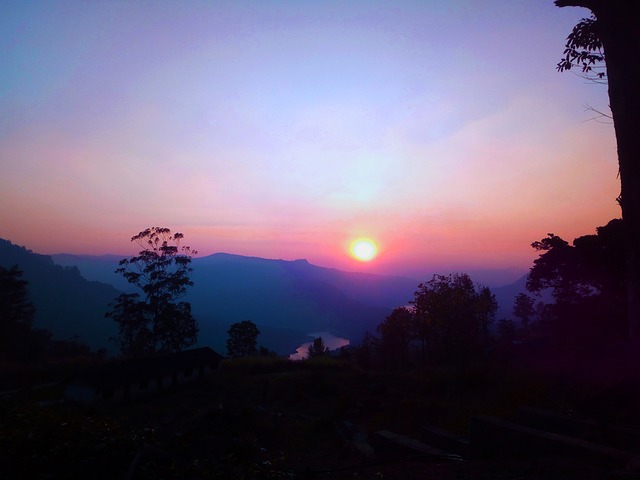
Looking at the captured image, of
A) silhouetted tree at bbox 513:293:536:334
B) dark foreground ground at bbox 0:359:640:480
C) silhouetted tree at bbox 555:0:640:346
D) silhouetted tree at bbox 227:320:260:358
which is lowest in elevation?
silhouetted tree at bbox 227:320:260:358

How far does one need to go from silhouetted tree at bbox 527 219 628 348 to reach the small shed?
58.9 feet

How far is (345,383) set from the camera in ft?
75.5

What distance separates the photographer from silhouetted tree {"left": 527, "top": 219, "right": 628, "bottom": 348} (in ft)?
63.6

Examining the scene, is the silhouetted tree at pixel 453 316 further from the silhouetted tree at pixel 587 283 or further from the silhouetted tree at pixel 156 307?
the silhouetted tree at pixel 156 307

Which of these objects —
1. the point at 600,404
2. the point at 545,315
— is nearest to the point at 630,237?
the point at 600,404

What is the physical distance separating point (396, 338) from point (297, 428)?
77.2 feet

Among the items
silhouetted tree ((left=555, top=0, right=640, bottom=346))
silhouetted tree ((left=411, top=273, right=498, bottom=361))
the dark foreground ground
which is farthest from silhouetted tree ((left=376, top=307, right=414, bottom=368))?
silhouetted tree ((left=555, top=0, right=640, bottom=346))

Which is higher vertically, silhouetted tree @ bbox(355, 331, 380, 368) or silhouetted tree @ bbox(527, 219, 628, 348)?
silhouetted tree @ bbox(527, 219, 628, 348)

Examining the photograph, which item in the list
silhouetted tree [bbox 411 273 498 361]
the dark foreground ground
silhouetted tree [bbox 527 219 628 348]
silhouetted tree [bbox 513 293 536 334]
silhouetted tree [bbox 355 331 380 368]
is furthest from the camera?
silhouetted tree [bbox 513 293 536 334]

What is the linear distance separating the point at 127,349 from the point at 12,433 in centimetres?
3742

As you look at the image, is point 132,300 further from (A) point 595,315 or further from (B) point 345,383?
(A) point 595,315

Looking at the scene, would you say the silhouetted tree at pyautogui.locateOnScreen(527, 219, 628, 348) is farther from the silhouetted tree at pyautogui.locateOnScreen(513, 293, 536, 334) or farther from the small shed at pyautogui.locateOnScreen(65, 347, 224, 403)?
the silhouetted tree at pyautogui.locateOnScreen(513, 293, 536, 334)

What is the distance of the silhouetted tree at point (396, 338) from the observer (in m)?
35.4

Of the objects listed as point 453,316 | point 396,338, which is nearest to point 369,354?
point 396,338
